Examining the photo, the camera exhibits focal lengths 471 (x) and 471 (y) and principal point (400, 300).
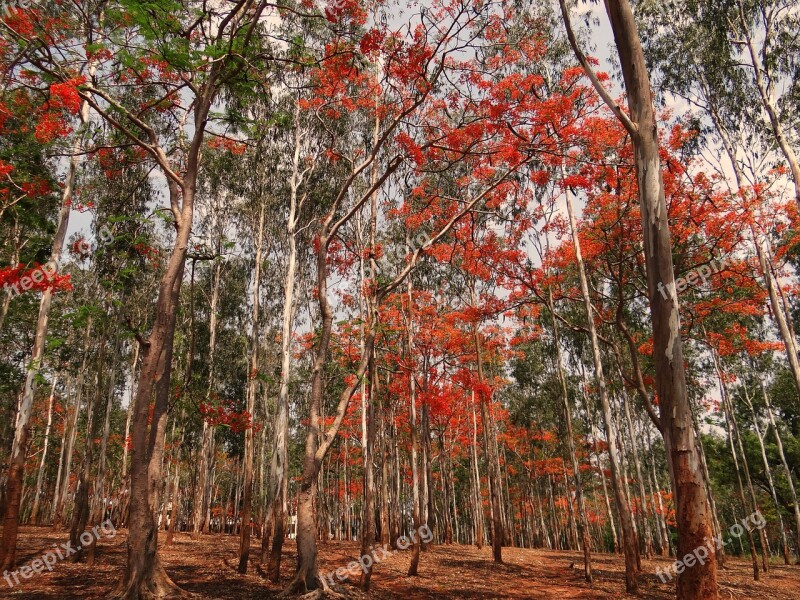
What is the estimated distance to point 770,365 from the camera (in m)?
23.1

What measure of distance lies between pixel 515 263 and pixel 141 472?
39.1 feet

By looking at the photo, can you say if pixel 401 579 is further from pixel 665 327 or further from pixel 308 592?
pixel 665 327

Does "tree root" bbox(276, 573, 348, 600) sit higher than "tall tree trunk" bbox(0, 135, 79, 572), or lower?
lower

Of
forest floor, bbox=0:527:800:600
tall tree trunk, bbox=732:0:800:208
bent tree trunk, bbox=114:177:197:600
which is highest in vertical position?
tall tree trunk, bbox=732:0:800:208

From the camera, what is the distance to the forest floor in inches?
344

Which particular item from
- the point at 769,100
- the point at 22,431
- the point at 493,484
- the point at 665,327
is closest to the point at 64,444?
the point at 22,431

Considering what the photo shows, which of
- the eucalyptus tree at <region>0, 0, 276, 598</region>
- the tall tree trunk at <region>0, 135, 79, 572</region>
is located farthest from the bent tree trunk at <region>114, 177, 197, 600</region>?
the tall tree trunk at <region>0, 135, 79, 572</region>

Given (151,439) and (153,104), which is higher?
(153,104)

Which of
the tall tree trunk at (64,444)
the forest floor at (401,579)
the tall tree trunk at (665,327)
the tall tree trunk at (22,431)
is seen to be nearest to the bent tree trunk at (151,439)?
the forest floor at (401,579)

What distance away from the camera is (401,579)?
37.6ft

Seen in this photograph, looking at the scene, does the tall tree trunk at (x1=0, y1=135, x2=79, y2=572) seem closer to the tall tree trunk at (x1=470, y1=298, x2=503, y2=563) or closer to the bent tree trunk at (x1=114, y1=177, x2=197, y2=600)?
the bent tree trunk at (x1=114, y1=177, x2=197, y2=600)

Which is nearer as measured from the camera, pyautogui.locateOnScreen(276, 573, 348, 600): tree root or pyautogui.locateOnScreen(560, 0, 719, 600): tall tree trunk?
pyautogui.locateOnScreen(560, 0, 719, 600): tall tree trunk

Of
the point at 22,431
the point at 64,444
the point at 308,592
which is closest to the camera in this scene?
the point at 308,592

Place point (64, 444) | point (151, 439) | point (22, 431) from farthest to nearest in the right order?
point (64, 444) → point (22, 431) → point (151, 439)
